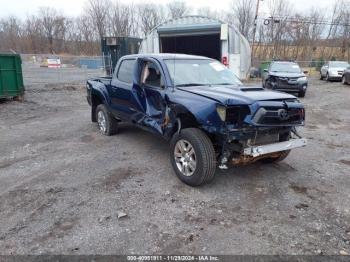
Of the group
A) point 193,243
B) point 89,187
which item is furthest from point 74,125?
point 193,243

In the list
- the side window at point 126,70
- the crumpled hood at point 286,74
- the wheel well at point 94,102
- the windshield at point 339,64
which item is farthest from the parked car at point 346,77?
the side window at point 126,70

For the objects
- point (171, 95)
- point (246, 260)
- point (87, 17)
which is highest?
point (87, 17)

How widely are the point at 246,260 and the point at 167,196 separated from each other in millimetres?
1575

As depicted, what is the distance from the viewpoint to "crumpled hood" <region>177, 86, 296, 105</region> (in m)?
4.18

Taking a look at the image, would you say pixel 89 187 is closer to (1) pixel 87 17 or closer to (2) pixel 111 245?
(2) pixel 111 245

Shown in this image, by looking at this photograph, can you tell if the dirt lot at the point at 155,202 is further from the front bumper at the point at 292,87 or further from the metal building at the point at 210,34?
the metal building at the point at 210,34

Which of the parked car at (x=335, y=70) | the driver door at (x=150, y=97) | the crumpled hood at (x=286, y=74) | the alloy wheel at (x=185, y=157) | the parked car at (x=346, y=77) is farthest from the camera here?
the parked car at (x=335, y=70)

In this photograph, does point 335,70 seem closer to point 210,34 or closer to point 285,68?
point 210,34

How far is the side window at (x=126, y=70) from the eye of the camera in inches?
246

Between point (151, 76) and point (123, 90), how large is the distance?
91 cm

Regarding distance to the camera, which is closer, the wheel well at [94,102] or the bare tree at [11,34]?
the wheel well at [94,102]

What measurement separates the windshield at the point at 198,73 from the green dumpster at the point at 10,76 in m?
9.22

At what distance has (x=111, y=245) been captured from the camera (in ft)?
10.7

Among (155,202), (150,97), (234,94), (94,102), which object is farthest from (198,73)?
(94,102)
